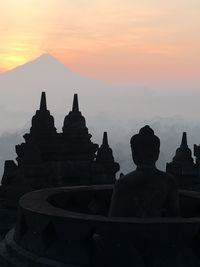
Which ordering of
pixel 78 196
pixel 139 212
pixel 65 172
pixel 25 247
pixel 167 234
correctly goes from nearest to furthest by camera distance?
1. pixel 167 234
2. pixel 25 247
3. pixel 139 212
4. pixel 78 196
5. pixel 65 172

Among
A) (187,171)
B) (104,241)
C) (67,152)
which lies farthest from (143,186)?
(67,152)

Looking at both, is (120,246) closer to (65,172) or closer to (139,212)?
(139,212)

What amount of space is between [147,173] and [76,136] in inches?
546

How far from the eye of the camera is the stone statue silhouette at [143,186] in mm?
6777

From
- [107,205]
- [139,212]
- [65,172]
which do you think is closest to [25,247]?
[139,212]

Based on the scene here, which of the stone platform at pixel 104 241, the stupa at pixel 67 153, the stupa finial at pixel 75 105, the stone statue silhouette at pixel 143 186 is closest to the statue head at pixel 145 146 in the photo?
the stone statue silhouette at pixel 143 186

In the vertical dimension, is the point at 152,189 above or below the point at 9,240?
above

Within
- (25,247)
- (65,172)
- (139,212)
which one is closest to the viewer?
(25,247)

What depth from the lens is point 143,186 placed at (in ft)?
22.2

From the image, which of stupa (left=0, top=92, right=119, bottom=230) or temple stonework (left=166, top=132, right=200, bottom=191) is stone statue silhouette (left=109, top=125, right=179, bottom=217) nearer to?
stupa (left=0, top=92, right=119, bottom=230)

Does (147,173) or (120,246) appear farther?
(147,173)

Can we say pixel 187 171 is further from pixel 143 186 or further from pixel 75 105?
pixel 143 186

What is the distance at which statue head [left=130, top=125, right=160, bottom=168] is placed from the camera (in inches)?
268

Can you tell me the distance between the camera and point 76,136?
20.6 metres
